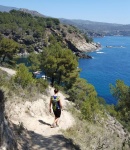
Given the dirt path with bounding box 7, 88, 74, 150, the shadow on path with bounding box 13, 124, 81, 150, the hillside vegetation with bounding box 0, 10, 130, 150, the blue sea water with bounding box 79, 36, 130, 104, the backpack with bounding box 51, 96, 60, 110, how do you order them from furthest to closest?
1. the blue sea water with bounding box 79, 36, 130, 104
2. the backpack with bounding box 51, 96, 60, 110
3. the hillside vegetation with bounding box 0, 10, 130, 150
4. the dirt path with bounding box 7, 88, 74, 150
5. the shadow on path with bounding box 13, 124, 81, 150

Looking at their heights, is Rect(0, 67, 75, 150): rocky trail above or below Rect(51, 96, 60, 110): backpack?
below

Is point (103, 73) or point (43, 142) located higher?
point (43, 142)

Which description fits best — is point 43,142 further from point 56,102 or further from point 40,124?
point 40,124

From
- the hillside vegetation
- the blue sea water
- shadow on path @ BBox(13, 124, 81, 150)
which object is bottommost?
the blue sea water

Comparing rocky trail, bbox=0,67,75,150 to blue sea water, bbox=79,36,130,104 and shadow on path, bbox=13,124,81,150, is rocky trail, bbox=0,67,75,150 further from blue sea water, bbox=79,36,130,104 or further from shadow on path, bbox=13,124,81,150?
blue sea water, bbox=79,36,130,104

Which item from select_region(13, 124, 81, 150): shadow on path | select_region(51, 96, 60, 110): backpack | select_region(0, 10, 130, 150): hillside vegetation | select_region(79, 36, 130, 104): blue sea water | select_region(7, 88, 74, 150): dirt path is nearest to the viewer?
select_region(13, 124, 81, 150): shadow on path

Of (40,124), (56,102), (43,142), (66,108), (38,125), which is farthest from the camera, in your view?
(66,108)

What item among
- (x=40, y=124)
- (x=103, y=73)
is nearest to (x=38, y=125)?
(x=40, y=124)

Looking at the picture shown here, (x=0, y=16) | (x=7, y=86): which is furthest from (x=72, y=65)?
(x=0, y=16)

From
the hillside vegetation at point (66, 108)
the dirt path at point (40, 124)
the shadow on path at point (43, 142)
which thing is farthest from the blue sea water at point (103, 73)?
the shadow on path at point (43, 142)

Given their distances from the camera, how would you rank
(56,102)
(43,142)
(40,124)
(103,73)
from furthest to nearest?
(103,73)
(40,124)
(56,102)
(43,142)

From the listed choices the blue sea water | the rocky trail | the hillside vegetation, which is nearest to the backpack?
the rocky trail

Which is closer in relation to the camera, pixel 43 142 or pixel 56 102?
pixel 43 142

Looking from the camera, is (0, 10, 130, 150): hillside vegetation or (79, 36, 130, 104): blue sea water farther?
(79, 36, 130, 104): blue sea water
